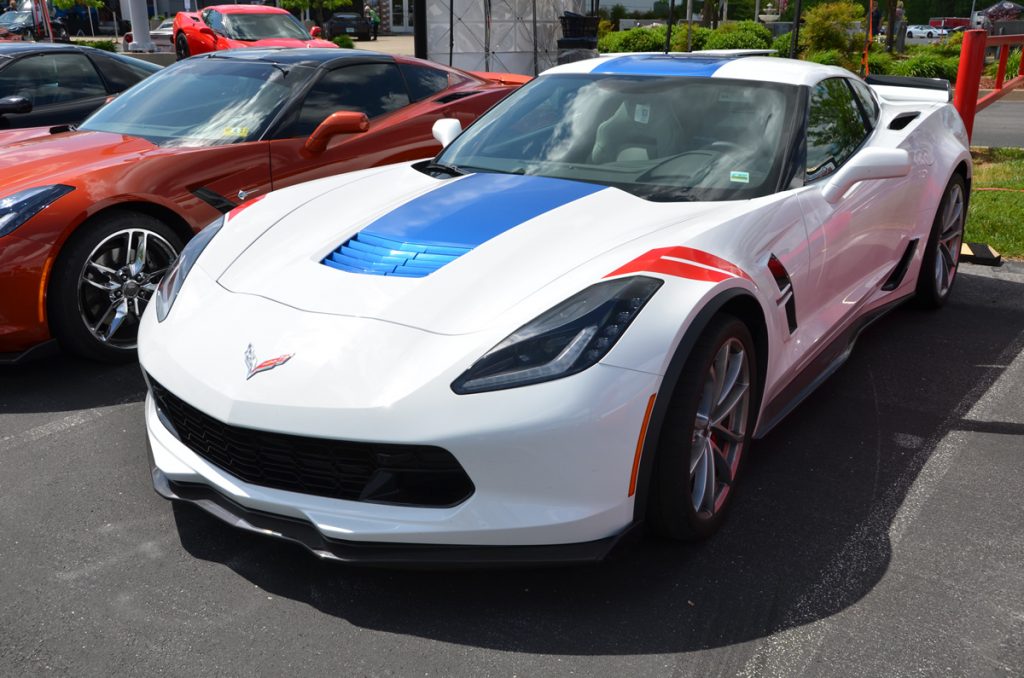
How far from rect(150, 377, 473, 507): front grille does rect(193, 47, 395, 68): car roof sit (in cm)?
358

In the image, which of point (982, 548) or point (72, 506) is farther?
point (72, 506)

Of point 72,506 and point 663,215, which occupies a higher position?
point 663,215

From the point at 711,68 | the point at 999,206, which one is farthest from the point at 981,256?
the point at 711,68

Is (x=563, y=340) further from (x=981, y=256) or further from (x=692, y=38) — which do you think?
(x=692, y=38)

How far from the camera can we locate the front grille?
2.39 meters

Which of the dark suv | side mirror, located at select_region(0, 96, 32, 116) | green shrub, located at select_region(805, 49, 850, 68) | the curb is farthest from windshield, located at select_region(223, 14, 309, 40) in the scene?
the dark suv

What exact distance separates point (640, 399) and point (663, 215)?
90 cm

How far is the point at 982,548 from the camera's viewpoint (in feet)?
9.59

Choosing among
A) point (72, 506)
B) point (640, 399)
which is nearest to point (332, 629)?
point (640, 399)

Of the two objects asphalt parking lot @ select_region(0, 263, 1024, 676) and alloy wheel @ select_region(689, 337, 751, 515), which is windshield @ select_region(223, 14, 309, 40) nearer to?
asphalt parking lot @ select_region(0, 263, 1024, 676)

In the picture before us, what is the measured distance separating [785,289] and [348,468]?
1.58 metres

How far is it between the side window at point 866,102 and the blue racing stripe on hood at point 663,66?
0.75 meters

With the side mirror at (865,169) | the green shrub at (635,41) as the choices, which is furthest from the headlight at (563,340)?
the green shrub at (635,41)

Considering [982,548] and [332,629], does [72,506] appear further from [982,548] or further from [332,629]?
[982,548]
